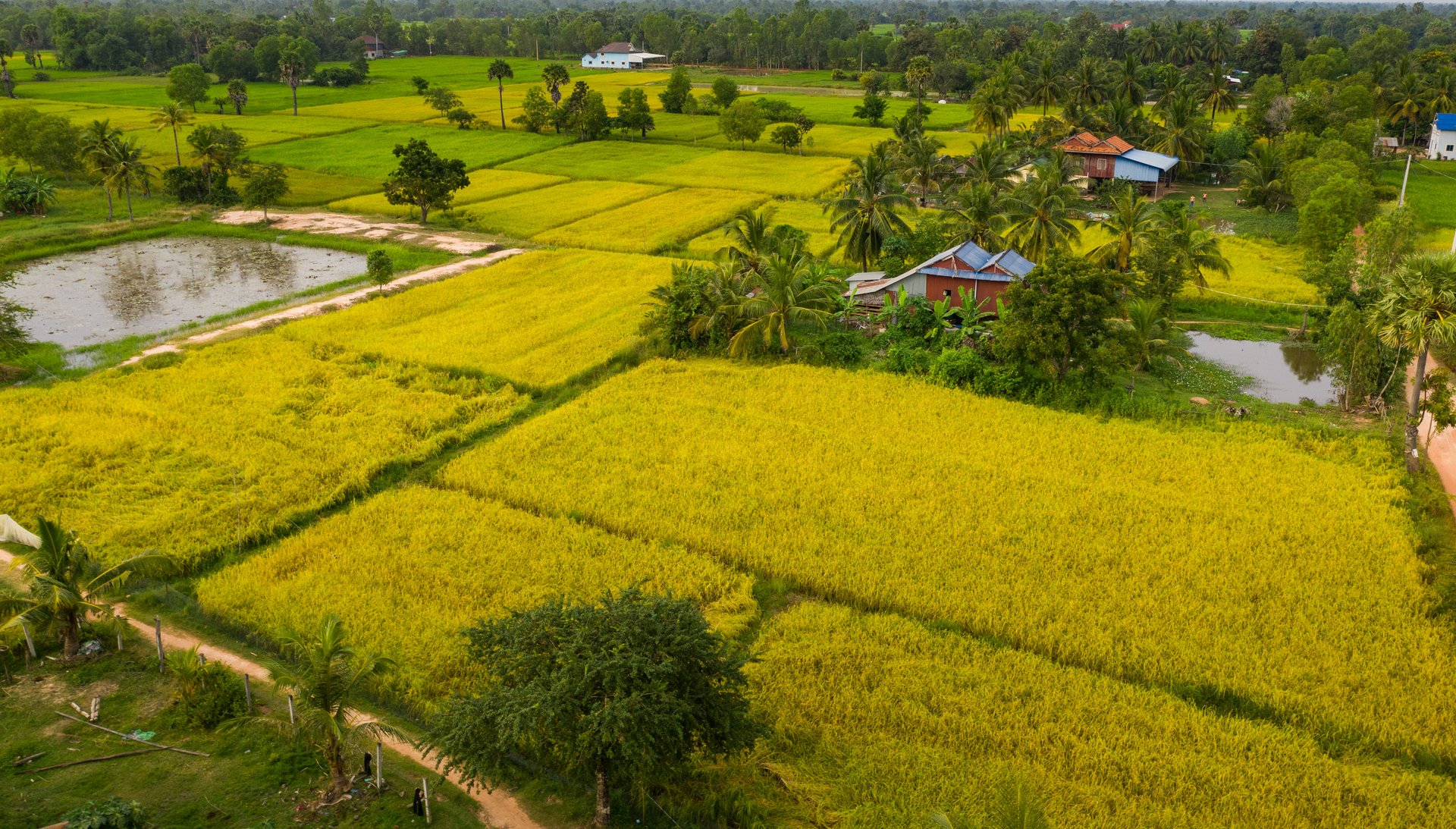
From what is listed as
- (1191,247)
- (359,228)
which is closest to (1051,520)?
(1191,247)

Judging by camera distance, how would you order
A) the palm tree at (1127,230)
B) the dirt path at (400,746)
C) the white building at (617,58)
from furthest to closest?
the white building at (617,58)
the palm tree at (1127,230)
the dirt path at (400,746)

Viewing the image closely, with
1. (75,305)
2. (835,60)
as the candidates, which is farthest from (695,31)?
(75,305)

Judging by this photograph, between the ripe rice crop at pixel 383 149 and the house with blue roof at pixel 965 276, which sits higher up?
the ripe rice crop at pixel 383 149

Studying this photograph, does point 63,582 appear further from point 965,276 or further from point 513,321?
point 965,276

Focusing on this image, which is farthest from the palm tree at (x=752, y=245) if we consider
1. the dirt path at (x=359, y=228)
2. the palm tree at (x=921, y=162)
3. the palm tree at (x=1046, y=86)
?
the palm tree at (x=1046, y=86)

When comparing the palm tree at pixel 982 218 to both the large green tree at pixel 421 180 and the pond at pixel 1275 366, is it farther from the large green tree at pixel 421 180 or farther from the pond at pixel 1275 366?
the large green tree at pixel 421 180

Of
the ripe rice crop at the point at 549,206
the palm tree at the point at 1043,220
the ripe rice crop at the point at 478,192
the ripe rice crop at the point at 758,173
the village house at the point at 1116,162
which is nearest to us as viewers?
the palm tree at the point at 1043,220

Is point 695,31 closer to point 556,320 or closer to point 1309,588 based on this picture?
point 556,320
